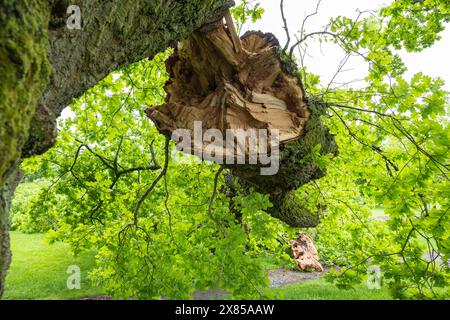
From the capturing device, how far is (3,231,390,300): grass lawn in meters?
7.37

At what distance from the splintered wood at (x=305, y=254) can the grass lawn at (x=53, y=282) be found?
1.51 metres

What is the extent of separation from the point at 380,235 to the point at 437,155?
2.57 metres

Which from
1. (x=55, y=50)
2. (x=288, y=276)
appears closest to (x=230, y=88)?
(x=55, y=50)

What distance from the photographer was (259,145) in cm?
222

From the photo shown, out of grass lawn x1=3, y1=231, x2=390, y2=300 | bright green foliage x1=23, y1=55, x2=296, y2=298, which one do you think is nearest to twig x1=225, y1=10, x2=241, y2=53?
bright green foliage x1=23, y1=55, x2=296, y2=298

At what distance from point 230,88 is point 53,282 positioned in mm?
9379

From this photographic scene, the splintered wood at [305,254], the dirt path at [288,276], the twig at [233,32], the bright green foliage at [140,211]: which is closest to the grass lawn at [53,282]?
the dirt path at [288,276]

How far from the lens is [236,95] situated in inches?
92.8

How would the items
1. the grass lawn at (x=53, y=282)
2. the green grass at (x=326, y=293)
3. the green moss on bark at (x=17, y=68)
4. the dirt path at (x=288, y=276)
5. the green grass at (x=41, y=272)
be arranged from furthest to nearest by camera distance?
the dirt path at (x=288, y=276) < the green grass at (x=41, y=272) < the grass lawn at (x=53, y=282) < the green grass at (x=326, y=293) < the green moss on bark at (x=17, y=68)

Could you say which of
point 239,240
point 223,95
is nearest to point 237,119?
point 223,95

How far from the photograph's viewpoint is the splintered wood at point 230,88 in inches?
90.1

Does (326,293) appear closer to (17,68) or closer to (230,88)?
(230,88)

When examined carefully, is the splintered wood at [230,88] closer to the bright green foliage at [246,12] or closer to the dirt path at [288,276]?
the bright green foliage at [246,12]
